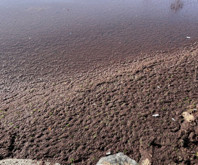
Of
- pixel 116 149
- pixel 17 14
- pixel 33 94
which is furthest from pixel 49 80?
pixel 17 14

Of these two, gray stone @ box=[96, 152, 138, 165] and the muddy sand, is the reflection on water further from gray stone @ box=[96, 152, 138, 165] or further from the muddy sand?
gray stone @ box=[96, 152, 138, 165]

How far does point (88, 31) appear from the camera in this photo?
7.84m

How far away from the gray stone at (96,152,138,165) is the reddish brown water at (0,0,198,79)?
3.35 metres

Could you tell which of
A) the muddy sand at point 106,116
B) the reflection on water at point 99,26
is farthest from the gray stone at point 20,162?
the reflection on water at point 99,26

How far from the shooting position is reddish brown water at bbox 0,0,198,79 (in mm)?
6062

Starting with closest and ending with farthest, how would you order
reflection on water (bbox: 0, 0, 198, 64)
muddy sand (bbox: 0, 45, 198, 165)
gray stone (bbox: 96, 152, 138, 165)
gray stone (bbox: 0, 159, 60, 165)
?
gray stone (bbox: 96, 152, 138, 165) → gray stone (bbox: 0, 159, 60, 165) → muddy sand (bbox: 0, 45, 198, 165) → reflection on water (bbox: 0, 0, 198, 64)

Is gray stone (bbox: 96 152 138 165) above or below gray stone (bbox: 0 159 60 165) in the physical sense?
above

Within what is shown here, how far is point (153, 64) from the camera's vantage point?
194 inches

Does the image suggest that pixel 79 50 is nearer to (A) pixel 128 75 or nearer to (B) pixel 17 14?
(A) pixel 128 75

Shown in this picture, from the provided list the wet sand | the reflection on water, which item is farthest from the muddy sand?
the reflection on water

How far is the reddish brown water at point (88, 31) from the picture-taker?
6.06 meters

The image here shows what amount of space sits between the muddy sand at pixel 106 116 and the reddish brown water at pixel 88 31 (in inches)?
52.3

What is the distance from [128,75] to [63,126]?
2241 mm

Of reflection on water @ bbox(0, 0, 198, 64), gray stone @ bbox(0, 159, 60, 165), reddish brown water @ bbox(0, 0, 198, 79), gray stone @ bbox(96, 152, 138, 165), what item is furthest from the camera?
reflection on water @ bbox(0, 0, 198, 64)
